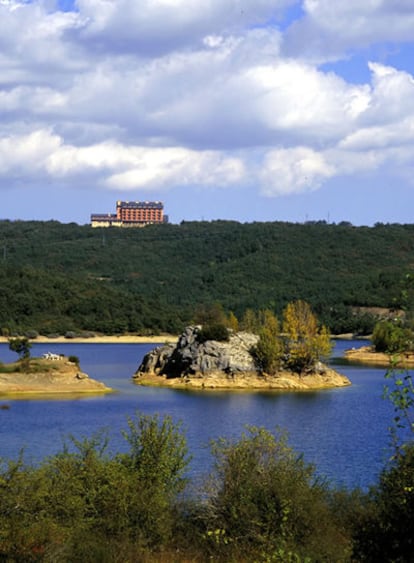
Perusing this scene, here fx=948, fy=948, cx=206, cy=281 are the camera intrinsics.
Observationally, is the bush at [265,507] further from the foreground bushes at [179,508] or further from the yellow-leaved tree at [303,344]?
the yellow-leaved tree at [303,344]

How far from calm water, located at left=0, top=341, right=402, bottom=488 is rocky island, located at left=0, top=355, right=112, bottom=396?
8.07 ft

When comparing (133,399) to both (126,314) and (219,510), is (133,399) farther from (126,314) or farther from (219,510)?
(126,314)

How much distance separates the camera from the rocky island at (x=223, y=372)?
220 feet

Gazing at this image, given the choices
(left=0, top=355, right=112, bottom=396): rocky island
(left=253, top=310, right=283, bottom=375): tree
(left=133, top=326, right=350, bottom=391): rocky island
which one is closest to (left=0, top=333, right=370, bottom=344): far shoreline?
(left=133, top=326, right=350, bottom=391): rocky island

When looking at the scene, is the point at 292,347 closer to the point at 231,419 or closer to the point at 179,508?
the point at 231,419

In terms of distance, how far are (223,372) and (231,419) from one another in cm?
1941

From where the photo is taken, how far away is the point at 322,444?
39.9 metres

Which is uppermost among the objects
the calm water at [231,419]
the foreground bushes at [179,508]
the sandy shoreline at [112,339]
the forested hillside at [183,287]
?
the forested hillside at [183,287]

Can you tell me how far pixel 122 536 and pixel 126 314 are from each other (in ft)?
425

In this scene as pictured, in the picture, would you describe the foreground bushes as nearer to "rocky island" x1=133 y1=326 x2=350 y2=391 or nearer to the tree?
"rocky island" x1=133 y1=326 x2=350 y2=391

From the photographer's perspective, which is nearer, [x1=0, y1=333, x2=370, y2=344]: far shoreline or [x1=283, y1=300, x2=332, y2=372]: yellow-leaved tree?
[x1=283, y1=300, x2=332, y2=372]: yellow-leaved tree

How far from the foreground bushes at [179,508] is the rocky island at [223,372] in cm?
4515

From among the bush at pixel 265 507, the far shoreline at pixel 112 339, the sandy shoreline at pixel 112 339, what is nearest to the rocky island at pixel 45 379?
the bush at pixel 265 507

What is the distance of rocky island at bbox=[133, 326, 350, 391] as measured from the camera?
67125 mm
